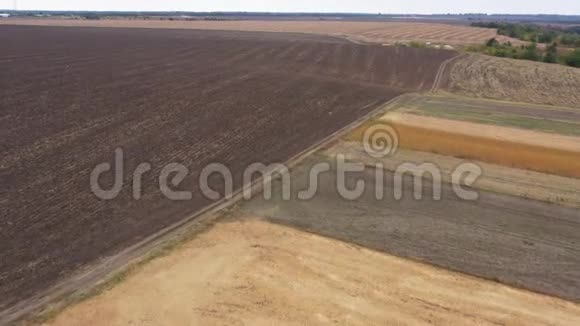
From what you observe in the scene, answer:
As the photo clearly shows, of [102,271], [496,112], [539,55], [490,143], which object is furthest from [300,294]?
[539,55]

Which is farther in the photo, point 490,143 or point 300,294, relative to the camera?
point 490,143

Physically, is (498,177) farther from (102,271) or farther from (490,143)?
(102,271)

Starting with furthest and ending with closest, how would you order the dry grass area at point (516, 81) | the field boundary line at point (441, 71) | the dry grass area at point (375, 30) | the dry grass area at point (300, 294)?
the dry grass area at point (375, 30) < the field boundary line at point (441, 71) < the dry grass area at point (516, 81) < the dry grass area at point (300, 294)

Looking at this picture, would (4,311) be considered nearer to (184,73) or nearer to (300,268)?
(300,268)

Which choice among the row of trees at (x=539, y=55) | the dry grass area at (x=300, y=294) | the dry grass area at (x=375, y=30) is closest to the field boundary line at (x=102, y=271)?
the dry grass area at (x=300, y=294)

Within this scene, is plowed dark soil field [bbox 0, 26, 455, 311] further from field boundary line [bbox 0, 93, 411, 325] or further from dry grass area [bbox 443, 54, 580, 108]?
dry grass area [bbox 443, 54, 580, 108]

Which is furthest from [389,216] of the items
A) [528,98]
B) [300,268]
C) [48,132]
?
[528,98]

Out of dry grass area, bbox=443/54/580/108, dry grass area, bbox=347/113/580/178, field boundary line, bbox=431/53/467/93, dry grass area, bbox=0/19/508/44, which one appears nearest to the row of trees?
field boundary line, bbox=431/53/467/93

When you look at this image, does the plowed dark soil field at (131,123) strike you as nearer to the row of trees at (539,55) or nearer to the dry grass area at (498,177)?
the dry grass area at (498,177)
